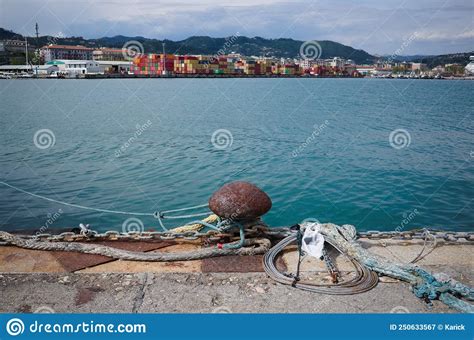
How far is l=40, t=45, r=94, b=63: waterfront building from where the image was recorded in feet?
491

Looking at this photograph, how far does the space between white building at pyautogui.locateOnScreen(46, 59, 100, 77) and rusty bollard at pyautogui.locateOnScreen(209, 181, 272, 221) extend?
130505 millimetres

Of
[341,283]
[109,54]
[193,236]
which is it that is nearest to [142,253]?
[193,236]

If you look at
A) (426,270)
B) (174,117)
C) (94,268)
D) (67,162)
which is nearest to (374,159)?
(67,162)

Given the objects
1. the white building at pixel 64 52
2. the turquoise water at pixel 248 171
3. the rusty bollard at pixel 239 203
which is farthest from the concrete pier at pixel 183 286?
the white building at pixel 64 52

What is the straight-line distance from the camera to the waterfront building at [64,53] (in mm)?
149600

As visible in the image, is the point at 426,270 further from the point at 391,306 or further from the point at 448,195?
the point at 448,195

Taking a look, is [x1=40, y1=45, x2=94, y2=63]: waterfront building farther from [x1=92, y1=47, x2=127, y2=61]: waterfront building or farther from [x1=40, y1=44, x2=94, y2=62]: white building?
[x1=92, y1=47, x2=127, y2=61]: waterfront building

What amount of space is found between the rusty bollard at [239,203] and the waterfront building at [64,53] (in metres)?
156

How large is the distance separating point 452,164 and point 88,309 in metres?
18.2

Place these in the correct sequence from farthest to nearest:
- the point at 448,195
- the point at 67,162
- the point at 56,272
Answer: the point at 67,162
the point at 448,195
the point at 56,272

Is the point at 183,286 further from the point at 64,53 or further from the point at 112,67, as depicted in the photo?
the point at 64,53

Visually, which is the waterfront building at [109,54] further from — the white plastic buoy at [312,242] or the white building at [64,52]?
the white plastic buoy at [312,242]

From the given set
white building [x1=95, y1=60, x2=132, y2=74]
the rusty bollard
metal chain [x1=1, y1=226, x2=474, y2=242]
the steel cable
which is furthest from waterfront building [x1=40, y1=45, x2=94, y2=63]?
the steel cable

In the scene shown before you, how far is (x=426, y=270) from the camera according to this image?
16.6 feet
